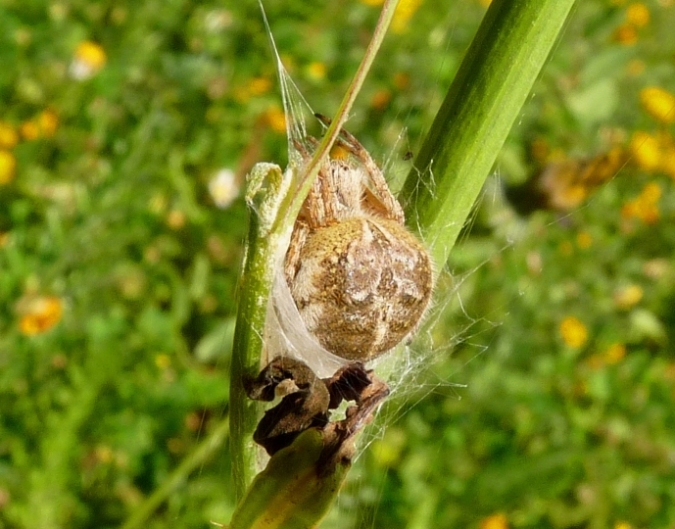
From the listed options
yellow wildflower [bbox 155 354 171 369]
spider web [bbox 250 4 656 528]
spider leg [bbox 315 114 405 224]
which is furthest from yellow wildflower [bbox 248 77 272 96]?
spider leg [bbox 315 114 405 224]

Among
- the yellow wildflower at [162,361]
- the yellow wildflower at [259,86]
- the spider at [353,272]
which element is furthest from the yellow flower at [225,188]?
the spider at [353,272]

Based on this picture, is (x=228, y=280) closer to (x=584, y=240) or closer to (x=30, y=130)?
(x=30, y=130)

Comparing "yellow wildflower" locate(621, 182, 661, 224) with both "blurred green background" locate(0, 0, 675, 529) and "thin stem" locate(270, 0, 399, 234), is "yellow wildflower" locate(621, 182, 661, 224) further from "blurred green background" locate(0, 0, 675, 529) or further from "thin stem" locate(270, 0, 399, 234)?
"thin stem" locate(270, 0, 399, 234)

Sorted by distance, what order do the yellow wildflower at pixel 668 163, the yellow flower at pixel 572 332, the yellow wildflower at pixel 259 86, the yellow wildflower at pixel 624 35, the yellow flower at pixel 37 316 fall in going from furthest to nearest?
1. the yellow wildflower at pixel 624 35
2. the yellow wildflower at pixel 668 163
3. the yellow flower at pixel 572 332
4. the yellow wildflower at pixel 259 86
5. the yellow flower at pixel 37 316

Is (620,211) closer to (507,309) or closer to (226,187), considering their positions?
(507,309)

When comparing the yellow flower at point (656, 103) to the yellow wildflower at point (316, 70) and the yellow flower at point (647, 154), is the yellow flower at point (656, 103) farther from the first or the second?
the yellow wildflower at point (316, 70)

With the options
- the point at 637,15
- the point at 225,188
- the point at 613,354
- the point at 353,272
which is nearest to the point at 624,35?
the point at 637,15

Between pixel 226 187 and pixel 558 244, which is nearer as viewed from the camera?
pixel 226 187

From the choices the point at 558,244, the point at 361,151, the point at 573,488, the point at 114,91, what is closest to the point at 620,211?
the point at 558,244
